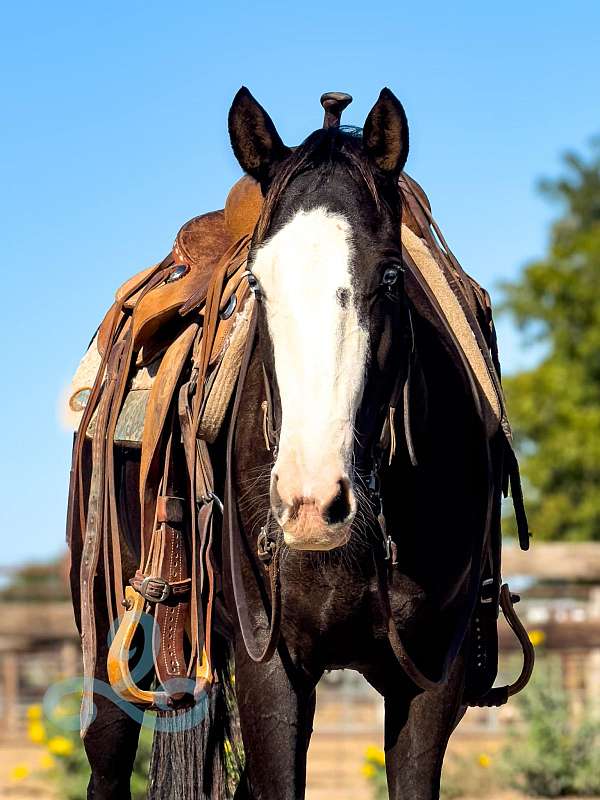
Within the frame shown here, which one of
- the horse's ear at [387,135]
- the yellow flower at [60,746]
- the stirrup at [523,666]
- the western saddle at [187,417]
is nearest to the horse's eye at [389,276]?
the horse's ear at [387,135]

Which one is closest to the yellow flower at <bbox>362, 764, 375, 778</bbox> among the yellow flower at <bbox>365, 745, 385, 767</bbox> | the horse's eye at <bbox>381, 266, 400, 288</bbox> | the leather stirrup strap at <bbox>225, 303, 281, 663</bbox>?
the yellow flower at <bbox>365, 745, 385, 767</bbox>

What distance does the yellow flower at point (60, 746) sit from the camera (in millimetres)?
7992

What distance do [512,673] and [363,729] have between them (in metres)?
2.19

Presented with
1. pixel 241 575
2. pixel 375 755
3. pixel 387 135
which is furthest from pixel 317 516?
pixel 375 755

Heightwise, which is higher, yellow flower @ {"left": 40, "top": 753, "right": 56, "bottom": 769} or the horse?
the horse

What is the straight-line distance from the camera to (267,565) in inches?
129

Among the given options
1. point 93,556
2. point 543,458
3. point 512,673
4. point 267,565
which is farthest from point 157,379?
point 543,458

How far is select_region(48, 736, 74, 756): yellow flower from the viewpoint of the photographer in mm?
7992

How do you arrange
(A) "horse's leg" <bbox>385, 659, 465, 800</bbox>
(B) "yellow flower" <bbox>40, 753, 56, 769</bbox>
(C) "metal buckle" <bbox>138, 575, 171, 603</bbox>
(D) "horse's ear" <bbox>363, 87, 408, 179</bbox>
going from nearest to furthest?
(D) "horse's ear" <bbox>363, 87, 408, 179</bbox>
(A) "horse's leg" <bbox>385, 659, 465, 800</bbox>
(C) "metal buckle" <bbox>138, 575, 171, 603</bbox>
(B) "yellow flower" <bbox>40, 753, 56, 769</bbox>

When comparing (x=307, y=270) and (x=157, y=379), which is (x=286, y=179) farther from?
(x=157, y=379)

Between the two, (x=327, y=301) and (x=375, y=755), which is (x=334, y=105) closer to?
(x=327, y=301)

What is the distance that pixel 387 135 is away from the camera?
3.08 m

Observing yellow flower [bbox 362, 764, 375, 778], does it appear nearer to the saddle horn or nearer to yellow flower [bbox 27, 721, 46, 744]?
yellow flower [bbox 27, 721, 46, 744]

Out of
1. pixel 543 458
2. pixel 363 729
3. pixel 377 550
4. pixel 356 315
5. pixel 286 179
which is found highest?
pixel 543 458
